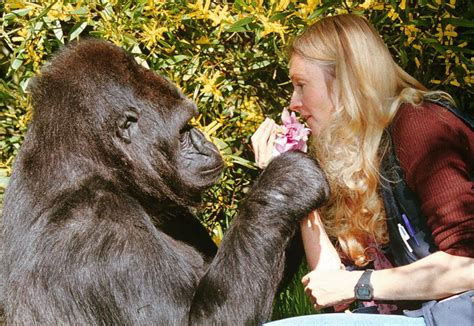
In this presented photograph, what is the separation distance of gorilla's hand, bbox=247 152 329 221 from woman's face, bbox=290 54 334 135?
20 centimetres

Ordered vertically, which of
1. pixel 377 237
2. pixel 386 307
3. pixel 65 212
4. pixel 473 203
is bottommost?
pixel 386 307

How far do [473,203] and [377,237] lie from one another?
58 cm

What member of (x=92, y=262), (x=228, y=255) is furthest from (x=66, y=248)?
→ (x=228, y=255)

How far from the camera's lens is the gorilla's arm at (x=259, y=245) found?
309 cm

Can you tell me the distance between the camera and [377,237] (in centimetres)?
330

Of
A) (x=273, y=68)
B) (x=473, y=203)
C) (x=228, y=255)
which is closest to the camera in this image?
(x=473, y=203)

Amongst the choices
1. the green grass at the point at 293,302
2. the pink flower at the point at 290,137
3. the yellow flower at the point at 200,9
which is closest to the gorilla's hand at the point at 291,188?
the pink flower at the point at 290,137

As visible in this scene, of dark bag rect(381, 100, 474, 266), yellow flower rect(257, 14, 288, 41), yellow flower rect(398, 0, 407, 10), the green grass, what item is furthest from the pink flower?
the green grass

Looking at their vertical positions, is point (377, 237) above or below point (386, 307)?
above

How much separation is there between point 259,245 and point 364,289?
43 cm

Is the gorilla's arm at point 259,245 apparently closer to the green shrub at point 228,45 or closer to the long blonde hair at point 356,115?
the long blonde hair at point 356,115

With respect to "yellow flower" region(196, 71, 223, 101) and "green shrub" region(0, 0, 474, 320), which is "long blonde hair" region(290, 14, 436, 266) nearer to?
"green shrub" region(0, 0, 474, 320)

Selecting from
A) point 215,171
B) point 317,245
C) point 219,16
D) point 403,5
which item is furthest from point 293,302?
point 403,5

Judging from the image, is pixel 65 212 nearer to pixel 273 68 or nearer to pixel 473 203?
pixel 473 203
